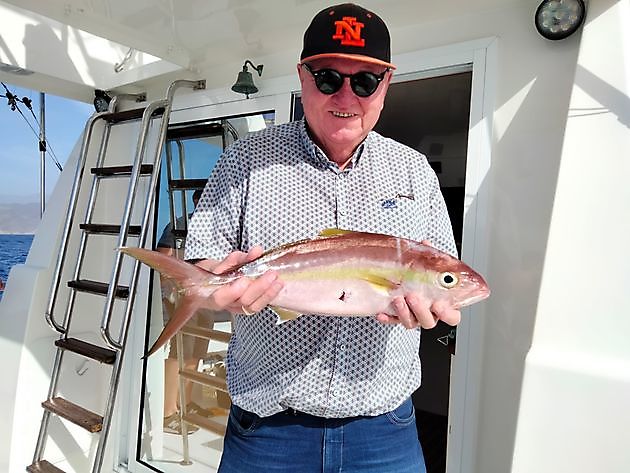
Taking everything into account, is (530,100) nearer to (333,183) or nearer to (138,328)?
(333,183)

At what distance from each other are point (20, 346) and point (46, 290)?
1.21 ft

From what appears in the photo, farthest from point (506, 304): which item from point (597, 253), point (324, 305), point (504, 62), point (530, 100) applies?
point (324, 305)

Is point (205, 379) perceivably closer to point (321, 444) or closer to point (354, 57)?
point (321, 444)

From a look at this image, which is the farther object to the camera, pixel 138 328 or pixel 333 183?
pixel 138 328

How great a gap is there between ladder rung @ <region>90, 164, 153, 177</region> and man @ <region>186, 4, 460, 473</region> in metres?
1.70

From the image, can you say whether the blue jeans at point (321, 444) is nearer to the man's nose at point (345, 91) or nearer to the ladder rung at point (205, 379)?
the man's nose at point (345, 91)

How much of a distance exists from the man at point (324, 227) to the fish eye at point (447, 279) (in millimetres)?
221

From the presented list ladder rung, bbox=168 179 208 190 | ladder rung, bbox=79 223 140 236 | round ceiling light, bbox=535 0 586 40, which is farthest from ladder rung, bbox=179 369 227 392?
round ceiling light, bbox=535 0 586 40

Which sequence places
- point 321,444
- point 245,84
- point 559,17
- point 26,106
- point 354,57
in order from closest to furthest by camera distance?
point 354,57
point 321,444
point 559,17
point 245,84
point 26,106

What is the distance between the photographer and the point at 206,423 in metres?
3.14

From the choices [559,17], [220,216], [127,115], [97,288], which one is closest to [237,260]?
[220,216]

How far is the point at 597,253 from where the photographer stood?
1.59 metres

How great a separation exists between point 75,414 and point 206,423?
744 millimetres

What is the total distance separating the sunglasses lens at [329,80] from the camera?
51.6 inches
